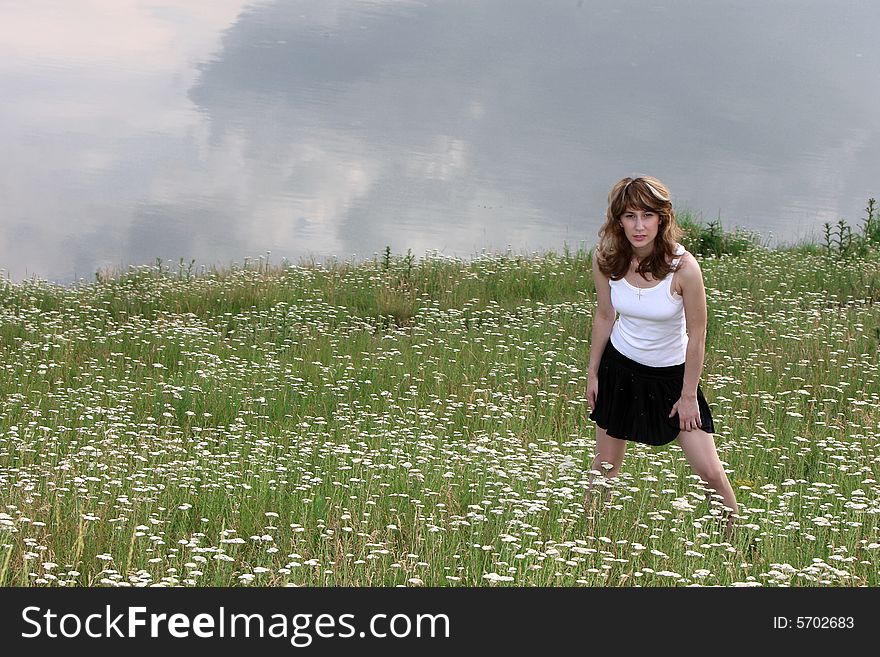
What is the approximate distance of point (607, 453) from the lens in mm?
7008

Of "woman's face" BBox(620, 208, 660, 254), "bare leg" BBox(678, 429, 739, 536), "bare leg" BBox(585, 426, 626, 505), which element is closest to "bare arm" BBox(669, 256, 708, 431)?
"bare leg" BBox(678, 429, 739, 536)

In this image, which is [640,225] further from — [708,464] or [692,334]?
[708,464]

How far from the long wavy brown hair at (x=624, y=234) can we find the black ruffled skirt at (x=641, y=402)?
0.59 meters

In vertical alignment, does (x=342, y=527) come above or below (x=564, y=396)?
below

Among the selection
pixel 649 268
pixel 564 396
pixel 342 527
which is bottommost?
pixel 342 527

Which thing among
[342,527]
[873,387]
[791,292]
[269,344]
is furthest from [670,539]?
[791,292]

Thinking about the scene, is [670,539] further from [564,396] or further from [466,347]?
[466,347]

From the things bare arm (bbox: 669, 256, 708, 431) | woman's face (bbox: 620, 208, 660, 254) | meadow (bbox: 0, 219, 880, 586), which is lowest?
meadow (bbox: 0, 219, 880, 586)

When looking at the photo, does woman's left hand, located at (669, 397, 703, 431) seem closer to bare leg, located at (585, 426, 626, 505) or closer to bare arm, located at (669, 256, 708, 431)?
bare arm, located at (669, 256, 708, 431)

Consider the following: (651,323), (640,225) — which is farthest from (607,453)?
(640,225)

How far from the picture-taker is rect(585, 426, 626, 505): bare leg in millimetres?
6969

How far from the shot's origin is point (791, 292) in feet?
52.3

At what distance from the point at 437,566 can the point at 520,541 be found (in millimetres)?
637

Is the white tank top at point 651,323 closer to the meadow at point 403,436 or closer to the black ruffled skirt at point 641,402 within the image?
the black ruffled skirt at point 641,402
